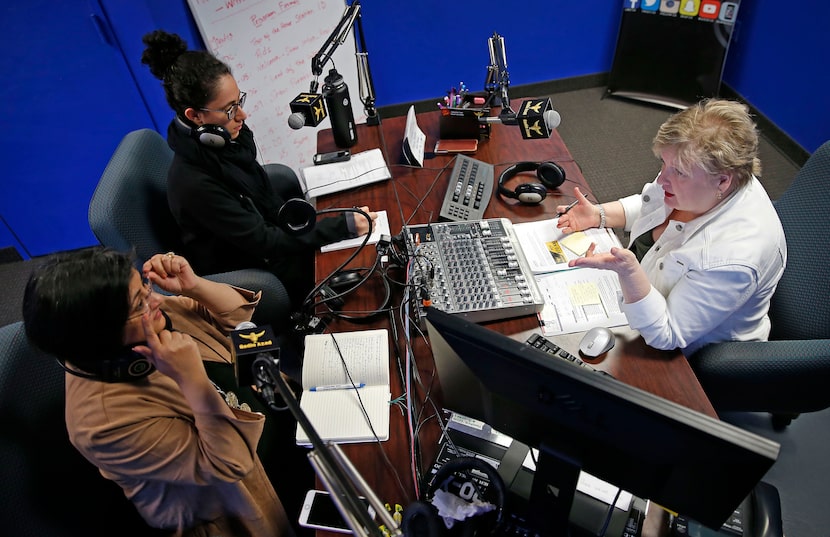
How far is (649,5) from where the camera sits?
10.6 ft

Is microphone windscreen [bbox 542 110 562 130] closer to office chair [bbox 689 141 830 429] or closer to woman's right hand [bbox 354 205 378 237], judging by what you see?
woman's right hand [bbox 354 205 378 237]

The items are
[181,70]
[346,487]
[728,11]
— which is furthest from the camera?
[728,11]

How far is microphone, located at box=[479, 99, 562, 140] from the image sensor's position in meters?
1.52

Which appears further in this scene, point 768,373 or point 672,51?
point 672,51

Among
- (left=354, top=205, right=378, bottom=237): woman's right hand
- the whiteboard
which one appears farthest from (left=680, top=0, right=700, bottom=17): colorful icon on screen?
(left=354, top=205, right=378, bottom=237): woman's right hand

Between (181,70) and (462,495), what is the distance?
56.4 inches

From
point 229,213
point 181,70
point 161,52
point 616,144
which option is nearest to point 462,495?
point 229,213

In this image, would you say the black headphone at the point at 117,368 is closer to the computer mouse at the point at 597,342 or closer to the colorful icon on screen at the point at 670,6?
the computer mouse at the point at 597,342

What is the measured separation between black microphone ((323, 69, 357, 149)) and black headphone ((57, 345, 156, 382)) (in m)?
1.28

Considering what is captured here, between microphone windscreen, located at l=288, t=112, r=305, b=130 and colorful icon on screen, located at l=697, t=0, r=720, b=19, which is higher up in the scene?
microphone windscreen, located at l=288, t=112, r=305, b=130

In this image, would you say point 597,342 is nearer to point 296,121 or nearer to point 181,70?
point 296,121

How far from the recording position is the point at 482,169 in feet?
5.82

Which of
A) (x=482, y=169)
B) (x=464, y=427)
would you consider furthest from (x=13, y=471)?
(x=482, y=169)

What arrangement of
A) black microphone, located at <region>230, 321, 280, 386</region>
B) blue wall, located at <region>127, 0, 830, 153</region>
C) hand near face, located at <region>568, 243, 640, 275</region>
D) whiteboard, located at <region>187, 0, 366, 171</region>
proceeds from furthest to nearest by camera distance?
blue wall, located at <region>127, 0, 830, 153</region>
whiteboard, located at <region>187, 0, 366, 171</region>
hand near face, located at <region>568, 243, 640, 275</region>
black microphone, located at <region>230, 321, 280, 386</region>
